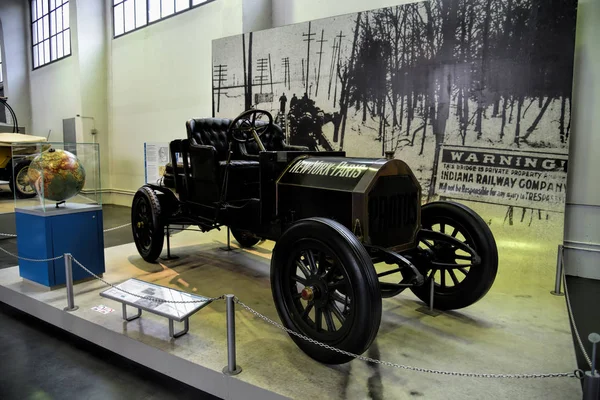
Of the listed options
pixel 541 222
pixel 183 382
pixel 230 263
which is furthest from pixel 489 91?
pixel 183 382

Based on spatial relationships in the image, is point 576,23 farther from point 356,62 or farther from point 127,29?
point 127,29

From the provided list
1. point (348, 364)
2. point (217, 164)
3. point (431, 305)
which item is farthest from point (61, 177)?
point (431, 305)

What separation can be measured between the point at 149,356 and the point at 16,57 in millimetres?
13653

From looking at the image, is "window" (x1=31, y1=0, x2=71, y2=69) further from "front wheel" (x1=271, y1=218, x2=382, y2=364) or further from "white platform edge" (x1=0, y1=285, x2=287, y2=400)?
"front wheel" (x1=271, y1=218, x2=382, y2=364)

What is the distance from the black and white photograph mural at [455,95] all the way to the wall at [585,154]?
355mm

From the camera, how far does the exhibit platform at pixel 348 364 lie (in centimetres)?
220

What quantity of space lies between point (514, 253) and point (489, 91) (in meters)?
1.73

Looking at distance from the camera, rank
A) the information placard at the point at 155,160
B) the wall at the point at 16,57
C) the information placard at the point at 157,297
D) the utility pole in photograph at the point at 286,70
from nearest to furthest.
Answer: the information placard at the point at 157,297 < the utility pole in photograph at the point at 286,70 < the information placard at the point at 155,160 < the wall at the point at 16,57

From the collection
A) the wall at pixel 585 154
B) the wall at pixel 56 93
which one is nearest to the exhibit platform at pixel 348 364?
the wall at pixel 585 154

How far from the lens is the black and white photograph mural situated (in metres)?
4.13

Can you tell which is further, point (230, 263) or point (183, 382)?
point (230, 263)

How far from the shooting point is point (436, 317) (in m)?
3.15

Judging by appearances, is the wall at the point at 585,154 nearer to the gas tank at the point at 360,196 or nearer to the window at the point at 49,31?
the gas tank at the point at 360,196

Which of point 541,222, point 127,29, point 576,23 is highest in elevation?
point 127,29
